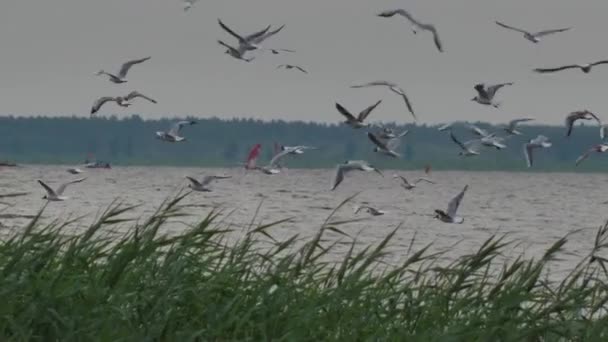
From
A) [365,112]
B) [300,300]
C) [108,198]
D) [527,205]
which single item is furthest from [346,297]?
[527,205]

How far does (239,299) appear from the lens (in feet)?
48.2

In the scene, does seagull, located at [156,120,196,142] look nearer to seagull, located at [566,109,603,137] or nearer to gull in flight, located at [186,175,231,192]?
gull in flight, located at [186,175,231,192]

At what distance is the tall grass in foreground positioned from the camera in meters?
13.8

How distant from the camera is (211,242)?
52.4ft

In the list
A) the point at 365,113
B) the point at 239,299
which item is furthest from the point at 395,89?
the point at 239,299

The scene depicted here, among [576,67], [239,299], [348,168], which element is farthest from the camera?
[348,168]

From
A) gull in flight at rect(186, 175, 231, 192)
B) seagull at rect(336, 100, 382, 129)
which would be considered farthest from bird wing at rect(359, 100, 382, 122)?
gull in flight at rect(186, 175, 231, 192)

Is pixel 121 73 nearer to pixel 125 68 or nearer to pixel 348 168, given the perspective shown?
pixel 125 68

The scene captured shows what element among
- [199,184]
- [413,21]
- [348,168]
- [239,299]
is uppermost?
[413,21]

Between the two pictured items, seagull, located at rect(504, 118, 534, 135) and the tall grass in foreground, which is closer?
the tall grass in foreground

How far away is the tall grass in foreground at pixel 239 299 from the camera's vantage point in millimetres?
13844

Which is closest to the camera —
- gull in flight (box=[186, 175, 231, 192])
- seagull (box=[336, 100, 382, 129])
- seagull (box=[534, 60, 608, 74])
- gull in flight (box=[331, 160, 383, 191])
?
seagull (box=[534, 60, 608, 74])

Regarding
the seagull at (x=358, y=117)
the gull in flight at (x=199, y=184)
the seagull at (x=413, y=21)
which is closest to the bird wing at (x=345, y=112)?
the seagull at (x=358, y=117)

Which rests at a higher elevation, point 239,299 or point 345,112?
point 345,112
